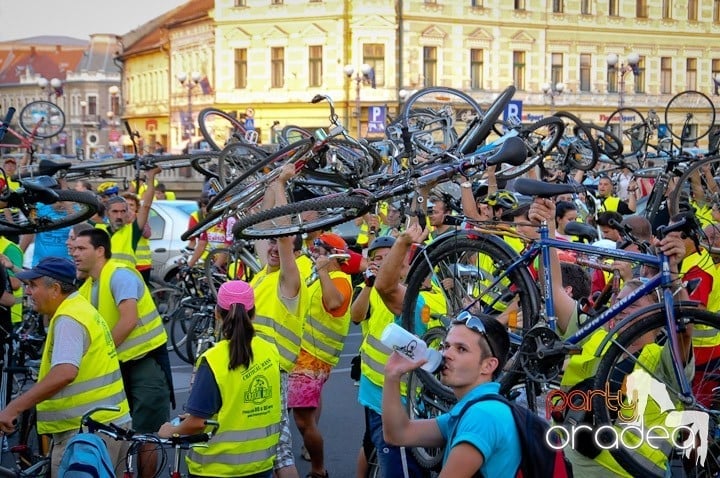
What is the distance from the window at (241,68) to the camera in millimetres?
61625

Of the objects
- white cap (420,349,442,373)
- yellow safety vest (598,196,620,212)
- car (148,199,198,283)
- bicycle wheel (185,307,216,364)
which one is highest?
white cap (420,349,442,373)

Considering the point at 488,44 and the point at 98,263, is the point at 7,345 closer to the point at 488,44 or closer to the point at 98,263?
the point at 98,263

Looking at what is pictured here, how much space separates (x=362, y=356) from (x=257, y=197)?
160cm

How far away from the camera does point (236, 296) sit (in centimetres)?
596

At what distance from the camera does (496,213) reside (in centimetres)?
891

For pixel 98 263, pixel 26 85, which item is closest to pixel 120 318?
pixel 98 263

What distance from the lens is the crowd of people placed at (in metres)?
4.43

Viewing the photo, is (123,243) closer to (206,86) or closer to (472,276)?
(472,276)

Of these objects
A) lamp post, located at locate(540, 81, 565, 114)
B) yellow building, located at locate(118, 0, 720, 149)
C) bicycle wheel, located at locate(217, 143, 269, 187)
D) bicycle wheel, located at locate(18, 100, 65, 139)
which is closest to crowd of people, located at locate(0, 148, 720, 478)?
bicycle wheel, located at locate(217, 143, 269, 187)

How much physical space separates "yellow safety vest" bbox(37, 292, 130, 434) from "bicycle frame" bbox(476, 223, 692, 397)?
2.19m

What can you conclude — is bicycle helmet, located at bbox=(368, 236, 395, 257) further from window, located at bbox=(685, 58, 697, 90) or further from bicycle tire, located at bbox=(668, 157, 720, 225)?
window, located at bbox=(685, 58, 697, 90)

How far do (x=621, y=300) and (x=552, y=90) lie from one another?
56.3m

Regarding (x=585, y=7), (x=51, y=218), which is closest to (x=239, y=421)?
(x=51, y=218)

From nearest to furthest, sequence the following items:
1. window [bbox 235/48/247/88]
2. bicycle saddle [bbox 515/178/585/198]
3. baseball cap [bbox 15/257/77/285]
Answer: bicycle saddle [bbox 515/178/585/198], baseball cap [bbox 15/257/77/285], window [bbox 235/48/247/88]
